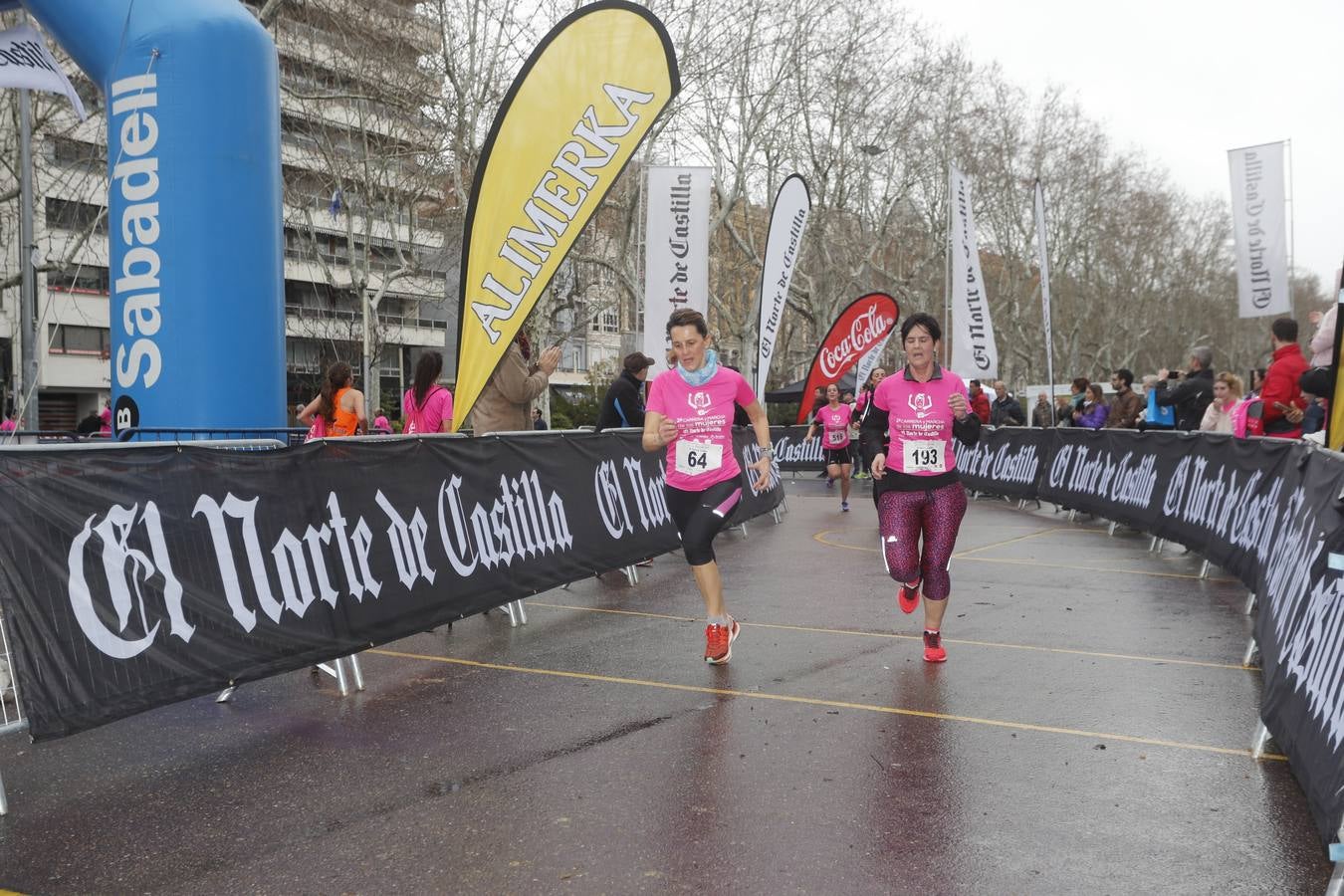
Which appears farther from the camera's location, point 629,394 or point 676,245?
point 676,245

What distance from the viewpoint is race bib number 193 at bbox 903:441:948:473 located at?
6656mm

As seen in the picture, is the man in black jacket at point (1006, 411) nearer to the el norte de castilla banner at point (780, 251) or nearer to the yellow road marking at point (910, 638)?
the el norte de castilla banner at point (780, 251)

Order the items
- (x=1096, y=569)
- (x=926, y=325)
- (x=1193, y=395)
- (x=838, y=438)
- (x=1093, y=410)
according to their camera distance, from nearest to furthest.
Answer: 1. (x=926, y=325)
2. (x=1096, y=569)
3. (x=1193, y=395)
4. (x=838, y=438)
5. (x=1093, y=410)

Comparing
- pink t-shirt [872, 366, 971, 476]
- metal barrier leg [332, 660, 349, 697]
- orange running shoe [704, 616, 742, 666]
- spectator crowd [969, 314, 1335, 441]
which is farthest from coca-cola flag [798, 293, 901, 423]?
metal barrier leg [332, 660, 349, 697]

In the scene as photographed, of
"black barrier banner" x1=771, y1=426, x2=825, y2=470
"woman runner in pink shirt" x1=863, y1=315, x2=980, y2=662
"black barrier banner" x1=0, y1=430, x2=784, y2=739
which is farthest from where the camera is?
"black barrier banner" x1=771, y1=426, x2=825, y2=470

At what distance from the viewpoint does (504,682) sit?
20.7 ft

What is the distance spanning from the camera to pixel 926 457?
6.67 m

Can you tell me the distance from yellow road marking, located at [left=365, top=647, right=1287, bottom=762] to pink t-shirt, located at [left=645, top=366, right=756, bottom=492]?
3.89ft

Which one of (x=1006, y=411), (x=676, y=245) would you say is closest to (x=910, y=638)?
(x=676, y=245)

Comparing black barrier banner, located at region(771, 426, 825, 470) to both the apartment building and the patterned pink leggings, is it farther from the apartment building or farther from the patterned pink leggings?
the patterned pink leggings

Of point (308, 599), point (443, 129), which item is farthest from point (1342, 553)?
point (443, 129)

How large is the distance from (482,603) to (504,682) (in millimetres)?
1119

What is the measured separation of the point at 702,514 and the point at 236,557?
2.55 metres

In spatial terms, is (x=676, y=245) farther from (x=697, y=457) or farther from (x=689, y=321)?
(x=697, y=457)
